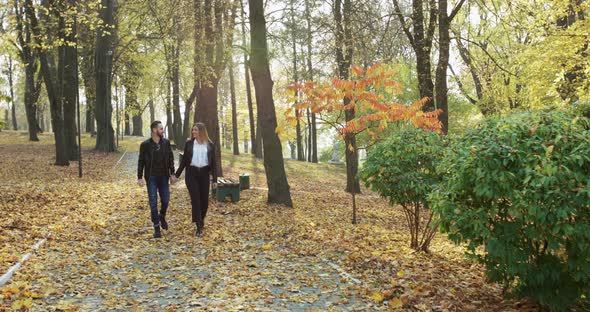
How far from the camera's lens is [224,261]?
6.87 m

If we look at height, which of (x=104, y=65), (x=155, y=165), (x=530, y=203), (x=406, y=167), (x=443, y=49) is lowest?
(x=530, y=203)

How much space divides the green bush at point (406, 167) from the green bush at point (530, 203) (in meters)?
2.37

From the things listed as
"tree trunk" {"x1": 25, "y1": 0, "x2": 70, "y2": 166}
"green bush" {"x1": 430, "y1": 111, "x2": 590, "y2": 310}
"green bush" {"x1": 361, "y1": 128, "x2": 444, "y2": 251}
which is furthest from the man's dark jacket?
"tree trunk" {"x1": 25, "y1": 0, "x2": 70, "y2": 166}

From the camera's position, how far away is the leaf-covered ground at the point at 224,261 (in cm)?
514

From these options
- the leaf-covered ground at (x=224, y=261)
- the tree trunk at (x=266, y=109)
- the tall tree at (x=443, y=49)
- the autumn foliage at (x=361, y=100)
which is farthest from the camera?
the tall tree at (x=443, y=49)

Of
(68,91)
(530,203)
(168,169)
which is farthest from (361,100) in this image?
(68,91)

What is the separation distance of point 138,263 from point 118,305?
1.70 metres

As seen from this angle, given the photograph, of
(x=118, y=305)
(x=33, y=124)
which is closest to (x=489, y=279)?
(x=118, y=305)

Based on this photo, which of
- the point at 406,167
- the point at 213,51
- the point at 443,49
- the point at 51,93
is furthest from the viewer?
the point at 51,93

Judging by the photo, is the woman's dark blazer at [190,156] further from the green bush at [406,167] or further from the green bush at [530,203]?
the green bush at [530,203]

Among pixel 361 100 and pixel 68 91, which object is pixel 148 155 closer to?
pixel 361 100

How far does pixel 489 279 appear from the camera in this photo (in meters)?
4.56

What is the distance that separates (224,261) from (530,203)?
14.6 feet

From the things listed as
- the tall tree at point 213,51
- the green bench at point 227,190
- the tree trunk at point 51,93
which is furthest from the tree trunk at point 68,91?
→ the green bench at point 227,190
